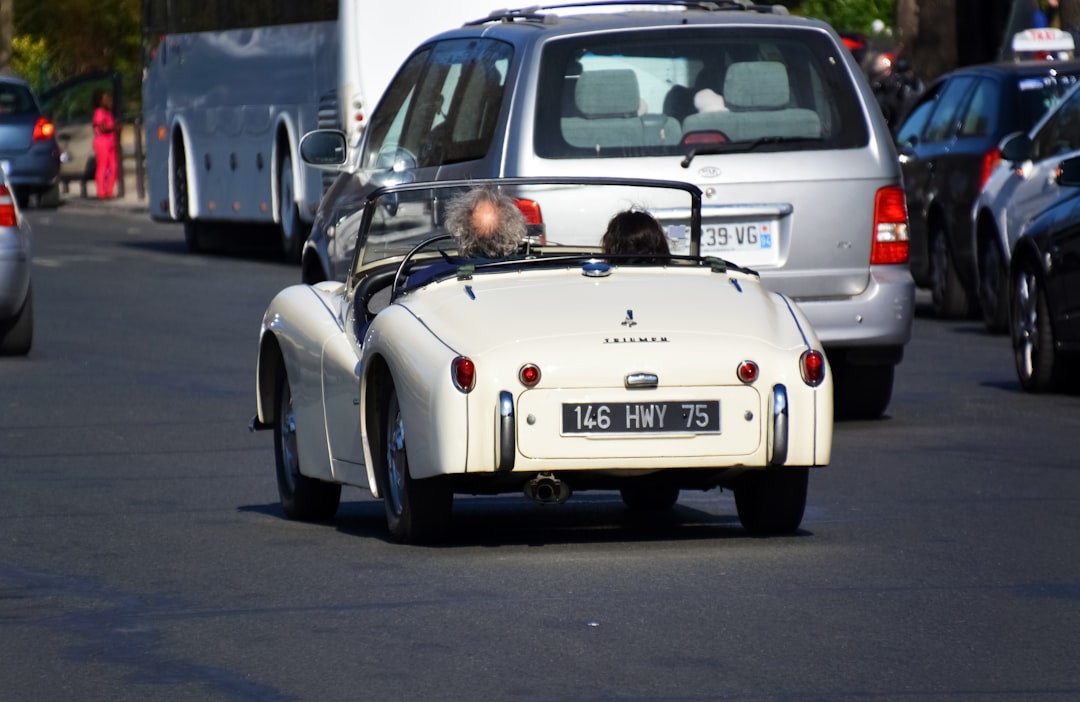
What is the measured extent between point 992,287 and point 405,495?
30.3 ft

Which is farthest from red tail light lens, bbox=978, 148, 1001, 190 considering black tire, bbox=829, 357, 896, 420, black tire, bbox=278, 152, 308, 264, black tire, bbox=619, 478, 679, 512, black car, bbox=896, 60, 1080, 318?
black tire, bbox=278, 152, 308, 264

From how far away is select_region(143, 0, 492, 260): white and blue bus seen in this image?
81.1 ft

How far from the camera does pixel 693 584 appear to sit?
7.57m

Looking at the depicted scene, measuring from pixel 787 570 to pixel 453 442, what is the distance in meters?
1.06

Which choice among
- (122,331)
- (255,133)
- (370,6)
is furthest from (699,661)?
(255,133)

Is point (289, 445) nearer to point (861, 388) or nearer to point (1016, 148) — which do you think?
point (861, 388)

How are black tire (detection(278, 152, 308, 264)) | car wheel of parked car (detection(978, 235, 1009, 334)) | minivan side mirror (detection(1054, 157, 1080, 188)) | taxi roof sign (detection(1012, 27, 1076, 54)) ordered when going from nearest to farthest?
minivan side mirror (detection(1054, 157, 1080, 188)) → car wheel of parked car (detection(978, 235, 1009, 334)) → taxi roof sign (detection(1012, 27, 1076, 54)) → black tire (detection(278, 152, 308, 264))

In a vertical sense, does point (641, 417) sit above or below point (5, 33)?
above

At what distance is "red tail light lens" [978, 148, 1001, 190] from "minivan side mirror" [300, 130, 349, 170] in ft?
19.0

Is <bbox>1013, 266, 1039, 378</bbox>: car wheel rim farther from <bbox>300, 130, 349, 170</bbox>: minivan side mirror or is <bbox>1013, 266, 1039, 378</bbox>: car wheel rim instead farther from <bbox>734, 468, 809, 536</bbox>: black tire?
<bbox>734, 468, 809, 536</bbox>: black tire

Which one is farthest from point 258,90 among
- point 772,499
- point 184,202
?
point 772,499

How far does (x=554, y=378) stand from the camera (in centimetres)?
796

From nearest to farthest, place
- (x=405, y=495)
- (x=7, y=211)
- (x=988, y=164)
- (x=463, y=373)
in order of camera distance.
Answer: (x=463, y=373) → (x=405, y=495) → (x=7, y=211) → (x=988, y=164)

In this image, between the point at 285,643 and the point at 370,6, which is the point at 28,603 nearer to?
the point at 285,643
